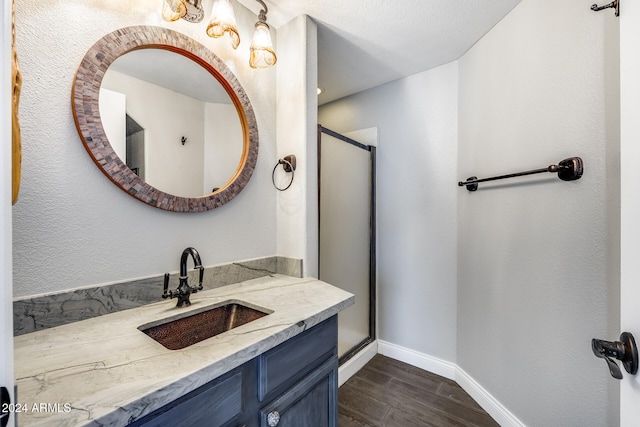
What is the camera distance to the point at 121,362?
0.68 m

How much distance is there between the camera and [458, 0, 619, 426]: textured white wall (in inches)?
42.4

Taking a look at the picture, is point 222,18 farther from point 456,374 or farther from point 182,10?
point 456,374

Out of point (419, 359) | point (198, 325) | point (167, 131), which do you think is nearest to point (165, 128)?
point (167, 131)

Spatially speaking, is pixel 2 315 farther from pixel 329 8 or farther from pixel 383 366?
pixel 383 366

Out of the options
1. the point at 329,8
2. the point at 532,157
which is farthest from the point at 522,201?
the point at 329,8

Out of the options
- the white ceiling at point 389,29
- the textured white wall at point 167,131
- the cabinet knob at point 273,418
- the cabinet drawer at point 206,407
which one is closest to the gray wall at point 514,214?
the white ceiling at point 389,29

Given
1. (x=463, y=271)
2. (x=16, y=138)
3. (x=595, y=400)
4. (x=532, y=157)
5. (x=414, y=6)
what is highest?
(x=414, y=6)

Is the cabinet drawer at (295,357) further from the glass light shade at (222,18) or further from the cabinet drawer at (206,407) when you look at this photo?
the glass light shade at (222,18)

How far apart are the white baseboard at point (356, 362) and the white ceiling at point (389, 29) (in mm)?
2203

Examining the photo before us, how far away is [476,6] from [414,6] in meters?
0.33

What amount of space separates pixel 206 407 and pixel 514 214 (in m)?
1.63

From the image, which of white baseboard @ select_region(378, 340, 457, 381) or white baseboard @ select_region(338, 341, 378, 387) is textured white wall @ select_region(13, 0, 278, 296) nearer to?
white baseboard @ select_region(338, 341, 378, 387)

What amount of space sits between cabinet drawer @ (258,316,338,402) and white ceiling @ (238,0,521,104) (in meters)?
1.59

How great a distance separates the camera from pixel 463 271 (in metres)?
1.90
